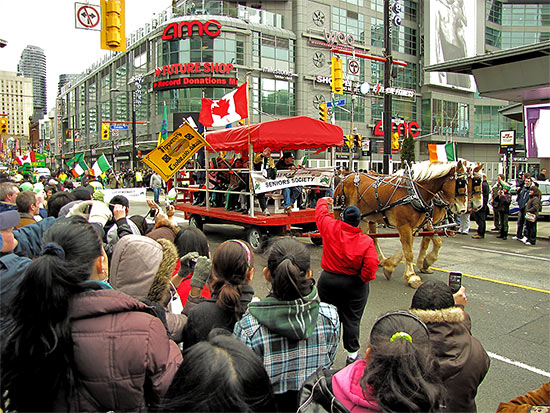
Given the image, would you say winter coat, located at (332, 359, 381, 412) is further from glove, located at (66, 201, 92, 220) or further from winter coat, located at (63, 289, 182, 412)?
glove, located at (66, 201, 92, 220)

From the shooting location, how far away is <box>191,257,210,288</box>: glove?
334 centimetres

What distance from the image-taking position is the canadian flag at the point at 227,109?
1103cm

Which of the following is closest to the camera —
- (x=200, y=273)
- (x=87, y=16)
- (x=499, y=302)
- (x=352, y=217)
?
(x=200, y=273)

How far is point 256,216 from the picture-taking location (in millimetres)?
10031

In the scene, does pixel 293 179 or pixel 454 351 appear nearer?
pixel 454 351

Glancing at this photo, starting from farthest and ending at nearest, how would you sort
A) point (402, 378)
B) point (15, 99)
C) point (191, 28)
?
point (15, 99), point (191, 28), point (402, 378)

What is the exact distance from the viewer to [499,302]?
6605mm

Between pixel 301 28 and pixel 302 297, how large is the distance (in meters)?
47.7

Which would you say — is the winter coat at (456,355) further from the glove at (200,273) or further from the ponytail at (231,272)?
the glove at (200,273)

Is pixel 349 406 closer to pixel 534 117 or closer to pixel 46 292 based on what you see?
pixel 46 292

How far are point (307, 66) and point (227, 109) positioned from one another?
37.4m

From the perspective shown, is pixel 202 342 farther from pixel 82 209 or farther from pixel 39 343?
pixel 82 209

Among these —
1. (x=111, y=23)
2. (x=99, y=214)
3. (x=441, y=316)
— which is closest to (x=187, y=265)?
(x=99, y=214)

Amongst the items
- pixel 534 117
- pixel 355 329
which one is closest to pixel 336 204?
pixel 355 329
